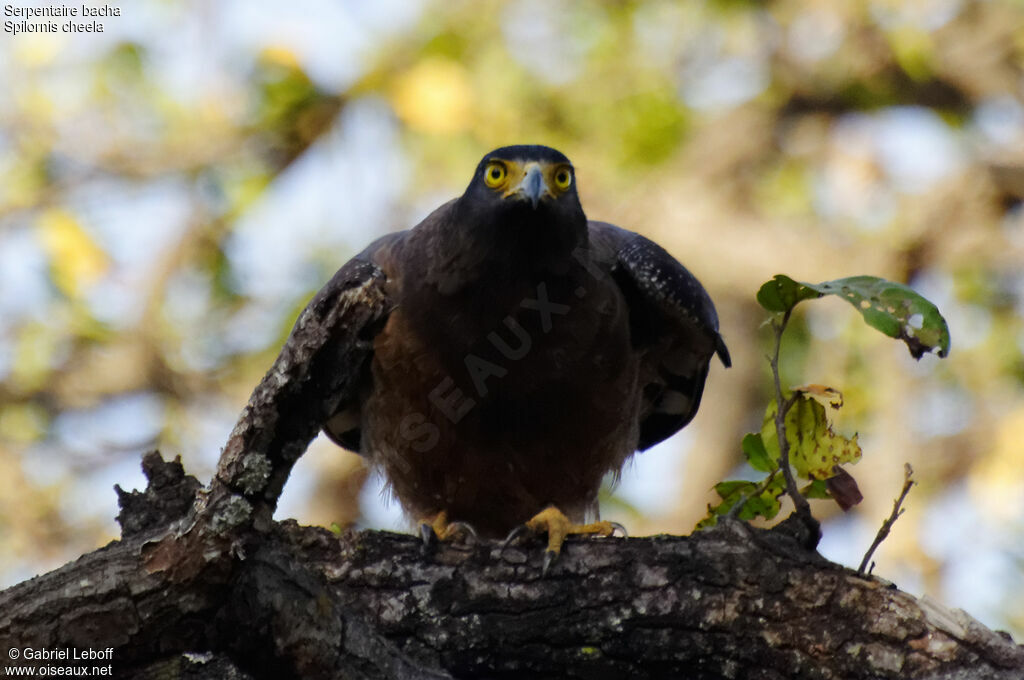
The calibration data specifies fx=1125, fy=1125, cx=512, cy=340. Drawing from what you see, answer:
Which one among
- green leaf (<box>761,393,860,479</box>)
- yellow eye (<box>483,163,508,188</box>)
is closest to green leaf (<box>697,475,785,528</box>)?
green leaf (<box>761,393,860,479</box>)

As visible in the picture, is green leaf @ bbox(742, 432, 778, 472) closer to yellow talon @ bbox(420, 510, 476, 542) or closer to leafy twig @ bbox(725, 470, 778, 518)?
leafy twig @ bbox(725, 470, 778, 518)

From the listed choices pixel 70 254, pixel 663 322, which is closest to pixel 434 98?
pixel 70 254

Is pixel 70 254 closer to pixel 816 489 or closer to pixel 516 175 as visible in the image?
pixel 516 175

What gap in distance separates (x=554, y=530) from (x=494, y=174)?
1927 millimetres

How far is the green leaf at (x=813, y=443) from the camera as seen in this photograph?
14.5 ft

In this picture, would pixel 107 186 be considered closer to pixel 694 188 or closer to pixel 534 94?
pixel 534 94

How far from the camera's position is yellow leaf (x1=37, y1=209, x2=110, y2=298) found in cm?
1016

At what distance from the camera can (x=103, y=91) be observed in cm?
1060

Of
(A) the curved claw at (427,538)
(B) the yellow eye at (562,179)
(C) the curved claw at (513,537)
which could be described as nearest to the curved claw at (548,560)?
(C) the curved claw at (513,537)

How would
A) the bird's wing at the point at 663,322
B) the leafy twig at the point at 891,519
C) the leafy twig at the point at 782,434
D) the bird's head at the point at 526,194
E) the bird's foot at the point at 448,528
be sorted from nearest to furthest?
the leafy twig at the point at 891,519, the leafy twig at the point at 782,434, the bird's head at the point at 526,194, the bird's foot at the point at 448,528, the bird's wing at the point at 663,322

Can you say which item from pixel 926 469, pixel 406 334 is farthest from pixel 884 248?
pixel 406 334

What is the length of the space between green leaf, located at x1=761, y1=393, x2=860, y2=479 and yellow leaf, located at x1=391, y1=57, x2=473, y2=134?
7194mm

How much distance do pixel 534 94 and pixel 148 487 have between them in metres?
9.02

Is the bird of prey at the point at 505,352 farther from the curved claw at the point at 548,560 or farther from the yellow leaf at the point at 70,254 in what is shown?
the yellow leaf at the point at 70,254
